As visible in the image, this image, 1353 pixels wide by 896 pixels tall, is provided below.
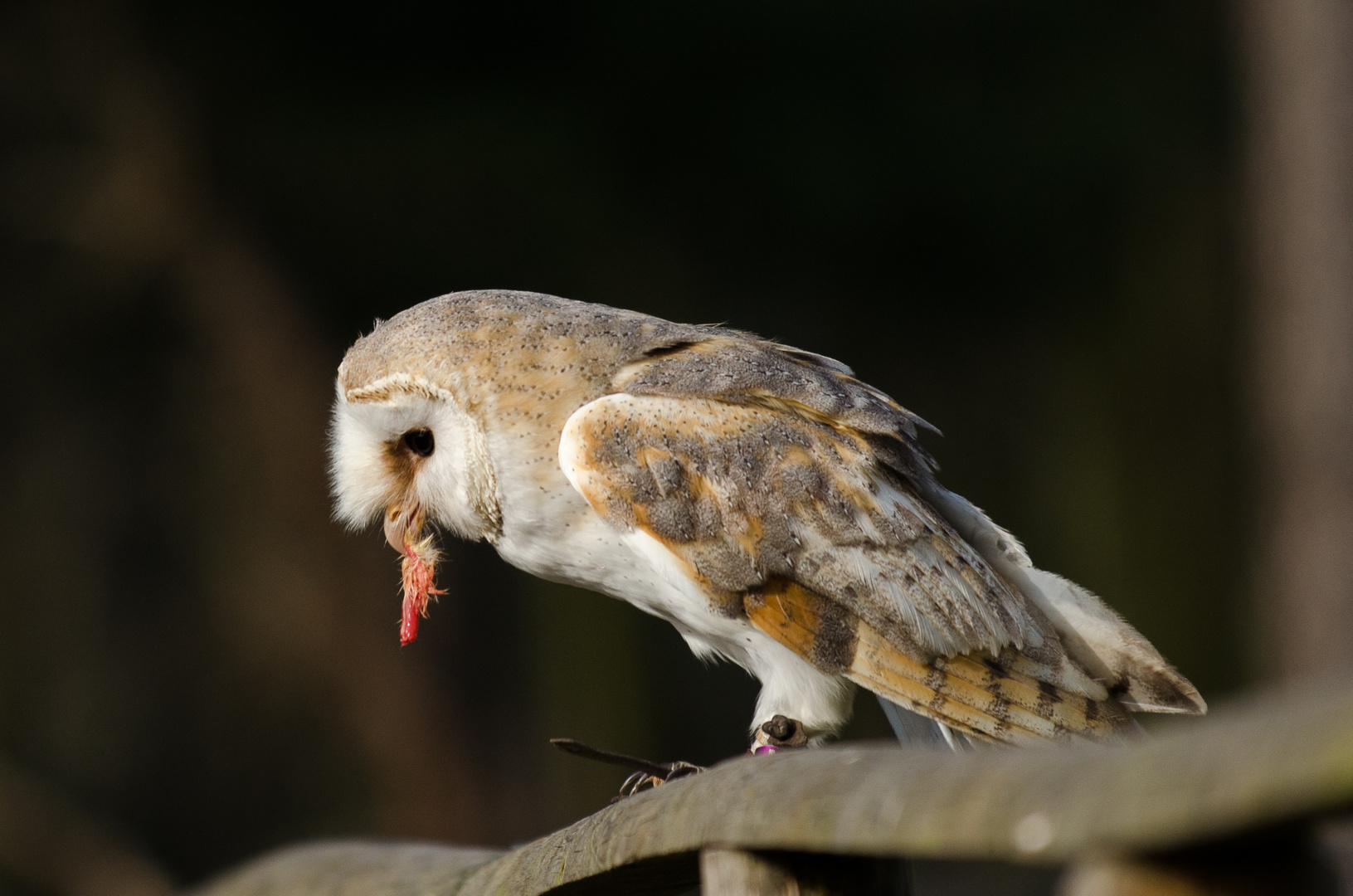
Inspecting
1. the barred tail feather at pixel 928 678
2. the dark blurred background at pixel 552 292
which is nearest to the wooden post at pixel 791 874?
the barred tail feather at pixel 928 678

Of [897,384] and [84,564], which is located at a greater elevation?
[897,384]

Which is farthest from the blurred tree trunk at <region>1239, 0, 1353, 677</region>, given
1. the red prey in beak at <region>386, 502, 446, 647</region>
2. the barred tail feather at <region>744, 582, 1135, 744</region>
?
the red prey in beak at <region>386, 502, 446, 647</region>

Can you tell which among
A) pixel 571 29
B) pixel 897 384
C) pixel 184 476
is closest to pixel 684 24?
pixel 571 29

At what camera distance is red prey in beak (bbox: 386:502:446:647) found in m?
2.34

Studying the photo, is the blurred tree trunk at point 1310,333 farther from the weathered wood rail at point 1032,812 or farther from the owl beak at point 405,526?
the weathered wood rail at point 1032,812

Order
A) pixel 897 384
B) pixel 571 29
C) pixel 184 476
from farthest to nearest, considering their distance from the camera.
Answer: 1. pixel 897 384
2. pixel 184 476
3. pixel 571 29

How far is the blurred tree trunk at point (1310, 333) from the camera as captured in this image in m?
5.30

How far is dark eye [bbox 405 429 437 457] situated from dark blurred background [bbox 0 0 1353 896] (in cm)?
423

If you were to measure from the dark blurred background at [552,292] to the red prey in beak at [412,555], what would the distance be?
4.12m

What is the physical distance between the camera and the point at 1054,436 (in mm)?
9516

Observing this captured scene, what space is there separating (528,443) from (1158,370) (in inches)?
327

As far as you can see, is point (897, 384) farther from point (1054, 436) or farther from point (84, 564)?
point (84, 564)

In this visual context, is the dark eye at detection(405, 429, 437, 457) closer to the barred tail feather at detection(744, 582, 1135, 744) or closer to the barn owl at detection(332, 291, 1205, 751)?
the barn owl at detection(332, 291, 1205, 751)

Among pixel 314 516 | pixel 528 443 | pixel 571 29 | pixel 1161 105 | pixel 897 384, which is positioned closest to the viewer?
pixel 528 443
